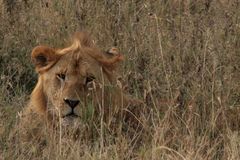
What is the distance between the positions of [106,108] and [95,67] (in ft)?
0.86

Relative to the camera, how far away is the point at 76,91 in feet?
14.9

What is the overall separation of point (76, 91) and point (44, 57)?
1.23 ft

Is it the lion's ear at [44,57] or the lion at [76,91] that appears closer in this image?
the lion at [76,91]

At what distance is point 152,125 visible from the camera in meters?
4.70

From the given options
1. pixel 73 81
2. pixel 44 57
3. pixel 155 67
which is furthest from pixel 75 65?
pixel 155 67

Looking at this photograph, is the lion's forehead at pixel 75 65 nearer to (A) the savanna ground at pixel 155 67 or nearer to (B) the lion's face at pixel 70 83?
(B) the lion's face at pixel 70 83

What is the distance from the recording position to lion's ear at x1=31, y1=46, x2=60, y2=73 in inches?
186

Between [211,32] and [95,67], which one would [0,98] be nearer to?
[95,67]

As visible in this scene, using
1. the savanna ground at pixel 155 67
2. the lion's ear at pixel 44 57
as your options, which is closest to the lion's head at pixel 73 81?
the lion's ear at pixel 44 57

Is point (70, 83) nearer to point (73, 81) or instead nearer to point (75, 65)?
point (73, 81)

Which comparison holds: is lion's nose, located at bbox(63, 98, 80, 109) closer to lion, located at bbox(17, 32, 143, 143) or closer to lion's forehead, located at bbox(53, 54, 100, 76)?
lion, located at bbox(17, 32, 143, 143)

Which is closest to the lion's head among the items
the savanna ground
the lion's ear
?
the lion's ear

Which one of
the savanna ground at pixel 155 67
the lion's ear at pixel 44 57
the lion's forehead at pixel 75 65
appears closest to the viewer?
the savanna ground at pixel 155 67

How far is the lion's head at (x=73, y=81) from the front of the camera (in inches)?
177
